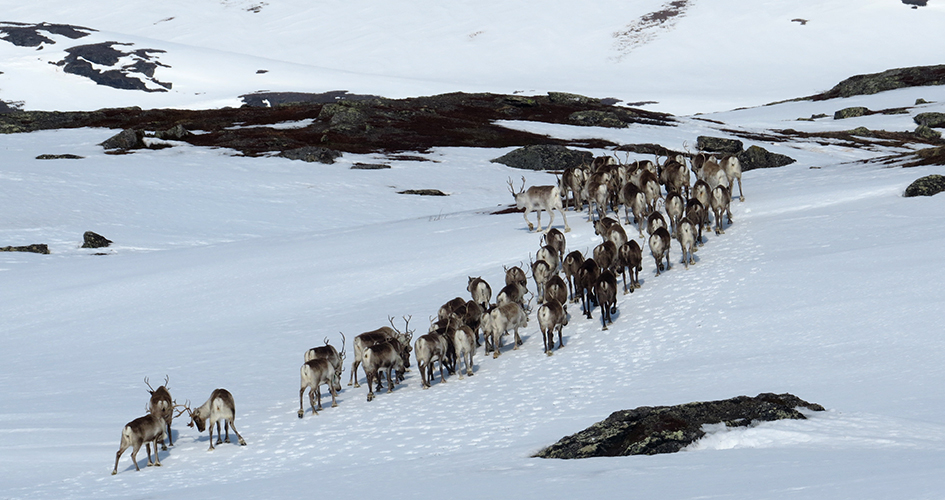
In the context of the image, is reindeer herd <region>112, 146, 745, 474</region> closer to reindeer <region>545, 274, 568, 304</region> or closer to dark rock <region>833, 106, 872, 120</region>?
reindeer <region>545, 274, 568, 304</region>

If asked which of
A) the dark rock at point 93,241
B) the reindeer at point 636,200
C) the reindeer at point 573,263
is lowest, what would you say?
the reindeer at point 573,263

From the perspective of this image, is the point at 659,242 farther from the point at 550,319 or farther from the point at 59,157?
the point at 59,157

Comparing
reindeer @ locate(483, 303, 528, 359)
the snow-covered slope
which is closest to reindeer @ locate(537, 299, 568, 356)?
reindeer @ locate(483, 303, 528, 359)

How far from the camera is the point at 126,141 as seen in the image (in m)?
51.9

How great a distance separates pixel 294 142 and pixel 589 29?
14822 cm

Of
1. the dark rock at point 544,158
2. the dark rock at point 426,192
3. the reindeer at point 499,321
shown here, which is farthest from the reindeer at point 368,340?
the dark rock at point 544,158

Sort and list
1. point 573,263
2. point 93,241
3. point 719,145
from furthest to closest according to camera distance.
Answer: point 719,145 < point 93,241 < point 573,263

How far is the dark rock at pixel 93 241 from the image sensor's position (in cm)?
3175

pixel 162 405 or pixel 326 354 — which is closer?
pixel 162 405

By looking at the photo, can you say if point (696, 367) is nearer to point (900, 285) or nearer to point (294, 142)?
point (900, 285)

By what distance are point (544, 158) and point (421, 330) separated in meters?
33.7

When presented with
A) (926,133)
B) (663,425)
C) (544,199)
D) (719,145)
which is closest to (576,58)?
(926,133)

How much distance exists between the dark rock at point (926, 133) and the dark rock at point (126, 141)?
191 feet

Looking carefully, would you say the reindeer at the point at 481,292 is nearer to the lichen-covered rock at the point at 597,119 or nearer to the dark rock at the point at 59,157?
the dark rock at the point at 59,157
